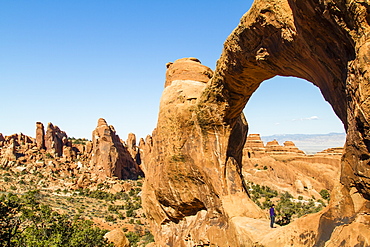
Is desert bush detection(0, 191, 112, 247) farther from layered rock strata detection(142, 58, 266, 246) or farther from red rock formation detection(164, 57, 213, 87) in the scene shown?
red rock formation detection(164, 57, 213, 87)

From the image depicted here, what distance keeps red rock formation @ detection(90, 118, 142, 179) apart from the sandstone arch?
59.2 metres

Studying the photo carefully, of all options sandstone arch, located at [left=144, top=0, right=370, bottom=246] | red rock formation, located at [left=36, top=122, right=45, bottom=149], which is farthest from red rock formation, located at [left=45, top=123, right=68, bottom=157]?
sandstone arch, located at [left=144, top=0, right=370, bottom=246]

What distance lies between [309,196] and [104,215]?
104 feet

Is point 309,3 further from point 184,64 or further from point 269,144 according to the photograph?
point 269,144

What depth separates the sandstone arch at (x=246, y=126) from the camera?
Answer: 5.43 meters

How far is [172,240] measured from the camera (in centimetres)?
1559

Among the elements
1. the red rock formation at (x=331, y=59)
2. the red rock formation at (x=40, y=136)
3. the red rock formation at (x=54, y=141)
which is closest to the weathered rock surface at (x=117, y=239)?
the red rock formation at (x=331, y=59)

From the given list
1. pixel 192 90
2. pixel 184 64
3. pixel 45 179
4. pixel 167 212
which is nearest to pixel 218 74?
pixel 192 90

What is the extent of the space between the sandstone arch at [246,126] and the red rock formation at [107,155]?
5923 centimetres

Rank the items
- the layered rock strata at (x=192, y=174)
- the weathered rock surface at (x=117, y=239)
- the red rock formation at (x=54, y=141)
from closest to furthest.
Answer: the layered rock strata at (x=192, y=174) < the weathered rock surface at (x=117, y=239) < the red rock formation at (x=54, y=141)

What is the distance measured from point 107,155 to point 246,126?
2479 inches

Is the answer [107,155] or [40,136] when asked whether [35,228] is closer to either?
[107,155]

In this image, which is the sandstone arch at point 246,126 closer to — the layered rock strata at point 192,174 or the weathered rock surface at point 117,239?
the layered rock strata at point 192,174

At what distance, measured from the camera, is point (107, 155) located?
74.8m
